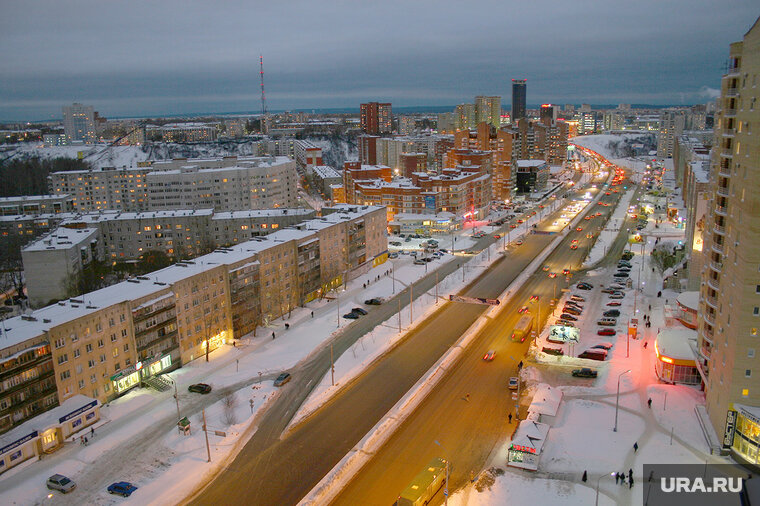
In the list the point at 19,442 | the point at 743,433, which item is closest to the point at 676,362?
the point at 743,433

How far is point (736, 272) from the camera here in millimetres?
29078

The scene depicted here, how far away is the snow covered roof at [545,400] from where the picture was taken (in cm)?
3326

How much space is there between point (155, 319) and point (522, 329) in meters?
28.0

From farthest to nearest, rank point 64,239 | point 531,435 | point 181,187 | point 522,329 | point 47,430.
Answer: point 181,187 → point 64,239 → point 522,329 → point 47,430 → point 531,435

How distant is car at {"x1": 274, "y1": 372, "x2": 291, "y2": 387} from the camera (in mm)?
38594

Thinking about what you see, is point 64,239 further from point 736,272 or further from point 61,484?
point 736,272

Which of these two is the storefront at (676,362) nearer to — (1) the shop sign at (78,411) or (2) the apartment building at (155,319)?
(2) the apartment building at (155,319)

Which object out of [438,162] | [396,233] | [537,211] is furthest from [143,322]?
[438,162]

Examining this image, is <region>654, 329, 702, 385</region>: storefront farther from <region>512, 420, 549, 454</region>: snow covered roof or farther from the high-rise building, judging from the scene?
<region>512, 420, 549, 454</region>: snow covered roof

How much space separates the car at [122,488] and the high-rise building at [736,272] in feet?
99.1

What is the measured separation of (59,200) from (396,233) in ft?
199

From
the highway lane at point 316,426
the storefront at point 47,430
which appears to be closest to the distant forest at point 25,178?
the highway lane at point 316,426

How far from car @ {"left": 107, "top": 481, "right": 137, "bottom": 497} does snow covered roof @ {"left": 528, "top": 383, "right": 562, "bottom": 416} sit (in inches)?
859

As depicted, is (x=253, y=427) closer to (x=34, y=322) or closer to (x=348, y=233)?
(x=34, y=322)
